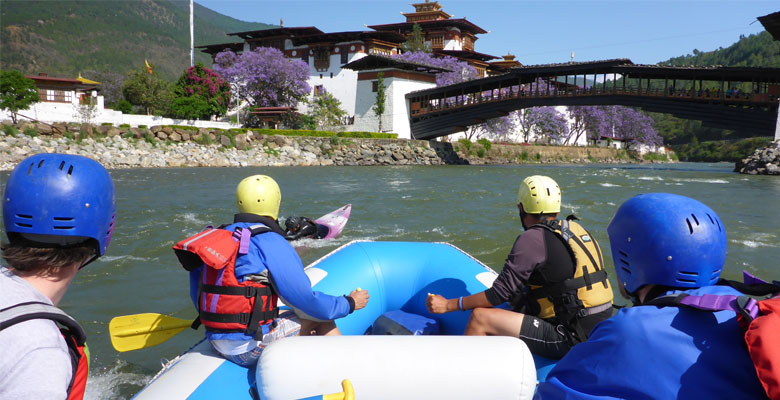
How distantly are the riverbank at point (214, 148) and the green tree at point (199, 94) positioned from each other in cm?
855

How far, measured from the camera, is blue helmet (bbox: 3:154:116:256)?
1262mm

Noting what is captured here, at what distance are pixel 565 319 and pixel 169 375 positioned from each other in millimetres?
1997

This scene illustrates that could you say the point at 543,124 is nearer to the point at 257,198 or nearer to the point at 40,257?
the point at 257,198

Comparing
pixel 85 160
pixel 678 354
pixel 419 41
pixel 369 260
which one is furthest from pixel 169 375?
pixel 419 41

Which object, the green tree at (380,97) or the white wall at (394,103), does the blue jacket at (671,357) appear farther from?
the white wall at (394,103)

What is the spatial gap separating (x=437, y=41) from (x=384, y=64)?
2064 cm

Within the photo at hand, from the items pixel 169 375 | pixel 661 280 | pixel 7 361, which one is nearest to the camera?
pixel 7 361

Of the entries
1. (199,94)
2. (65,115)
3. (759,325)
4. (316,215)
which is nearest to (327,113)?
(199,94)

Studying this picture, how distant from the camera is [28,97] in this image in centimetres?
2633

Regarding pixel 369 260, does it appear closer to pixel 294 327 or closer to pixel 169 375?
pixel 294 327

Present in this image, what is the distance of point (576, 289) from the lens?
102 inches

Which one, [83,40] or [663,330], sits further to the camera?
[83,40]

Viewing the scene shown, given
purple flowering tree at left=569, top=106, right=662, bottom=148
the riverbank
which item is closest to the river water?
the riverbank

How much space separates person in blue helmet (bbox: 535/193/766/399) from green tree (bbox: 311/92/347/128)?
39724mm
